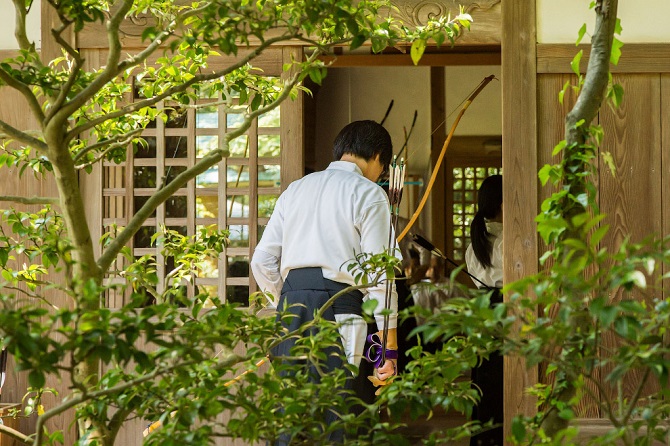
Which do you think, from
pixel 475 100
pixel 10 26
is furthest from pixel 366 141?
pixel 475 100

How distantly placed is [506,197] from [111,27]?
2310 millimetres

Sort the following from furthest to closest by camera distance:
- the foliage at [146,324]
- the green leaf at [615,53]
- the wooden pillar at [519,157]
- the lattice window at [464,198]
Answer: the lattice window at [464,198] < the wooden pillar at [519,157] < the green leaf at [615,53] < the foliage at [146,324]

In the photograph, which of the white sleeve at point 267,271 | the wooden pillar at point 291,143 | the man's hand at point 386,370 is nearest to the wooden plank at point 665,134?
the man's hand at point 386,370

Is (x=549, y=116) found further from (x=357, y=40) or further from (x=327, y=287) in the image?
(x=357, y=40)

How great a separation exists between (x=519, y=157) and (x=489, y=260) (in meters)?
1.03

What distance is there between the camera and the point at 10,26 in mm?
4262

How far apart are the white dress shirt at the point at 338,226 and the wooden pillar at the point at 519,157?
2.26ft

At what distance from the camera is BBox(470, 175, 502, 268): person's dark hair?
4918 millimetres

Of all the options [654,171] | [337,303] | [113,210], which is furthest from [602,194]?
[113,210]

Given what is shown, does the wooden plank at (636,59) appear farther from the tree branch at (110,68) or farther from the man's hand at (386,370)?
the tree branch at (110,68)

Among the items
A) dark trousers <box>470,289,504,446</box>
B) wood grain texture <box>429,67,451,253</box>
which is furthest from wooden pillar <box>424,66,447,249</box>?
dark trousers <box>470,289,504,446</box>

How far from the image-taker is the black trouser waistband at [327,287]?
3.46 meters

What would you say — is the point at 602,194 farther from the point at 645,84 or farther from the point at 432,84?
the point at 432,84

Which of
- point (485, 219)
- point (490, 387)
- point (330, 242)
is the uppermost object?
point (485, 219)
